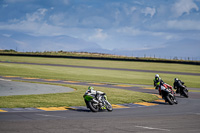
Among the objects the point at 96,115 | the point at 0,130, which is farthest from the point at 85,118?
the point at 0,130

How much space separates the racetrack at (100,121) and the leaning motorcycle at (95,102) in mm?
354

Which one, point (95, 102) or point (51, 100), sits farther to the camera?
point (51, 100)

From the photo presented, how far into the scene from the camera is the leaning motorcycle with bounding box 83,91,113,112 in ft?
60.0

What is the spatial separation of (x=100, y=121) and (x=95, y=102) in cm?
341

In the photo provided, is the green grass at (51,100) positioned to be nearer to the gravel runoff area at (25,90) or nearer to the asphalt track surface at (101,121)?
the asphalt track surface at (101,121)

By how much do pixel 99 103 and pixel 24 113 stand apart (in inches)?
166

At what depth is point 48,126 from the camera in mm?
13320

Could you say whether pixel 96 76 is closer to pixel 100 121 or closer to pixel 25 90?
pixel 25 90

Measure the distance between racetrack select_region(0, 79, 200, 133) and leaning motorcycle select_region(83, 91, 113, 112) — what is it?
35cm

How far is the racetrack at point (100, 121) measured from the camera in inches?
509

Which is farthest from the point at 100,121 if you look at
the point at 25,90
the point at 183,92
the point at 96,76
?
the point at 96,76

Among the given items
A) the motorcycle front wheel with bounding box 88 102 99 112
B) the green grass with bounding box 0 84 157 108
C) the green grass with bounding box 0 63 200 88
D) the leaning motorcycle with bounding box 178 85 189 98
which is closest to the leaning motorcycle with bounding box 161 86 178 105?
the green grass with bounding box 0 84 157 108

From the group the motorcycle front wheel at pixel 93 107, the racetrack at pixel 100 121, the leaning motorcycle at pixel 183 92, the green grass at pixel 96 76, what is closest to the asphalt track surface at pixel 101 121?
the racetrack at pixel 100 121

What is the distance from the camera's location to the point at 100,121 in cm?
1501
